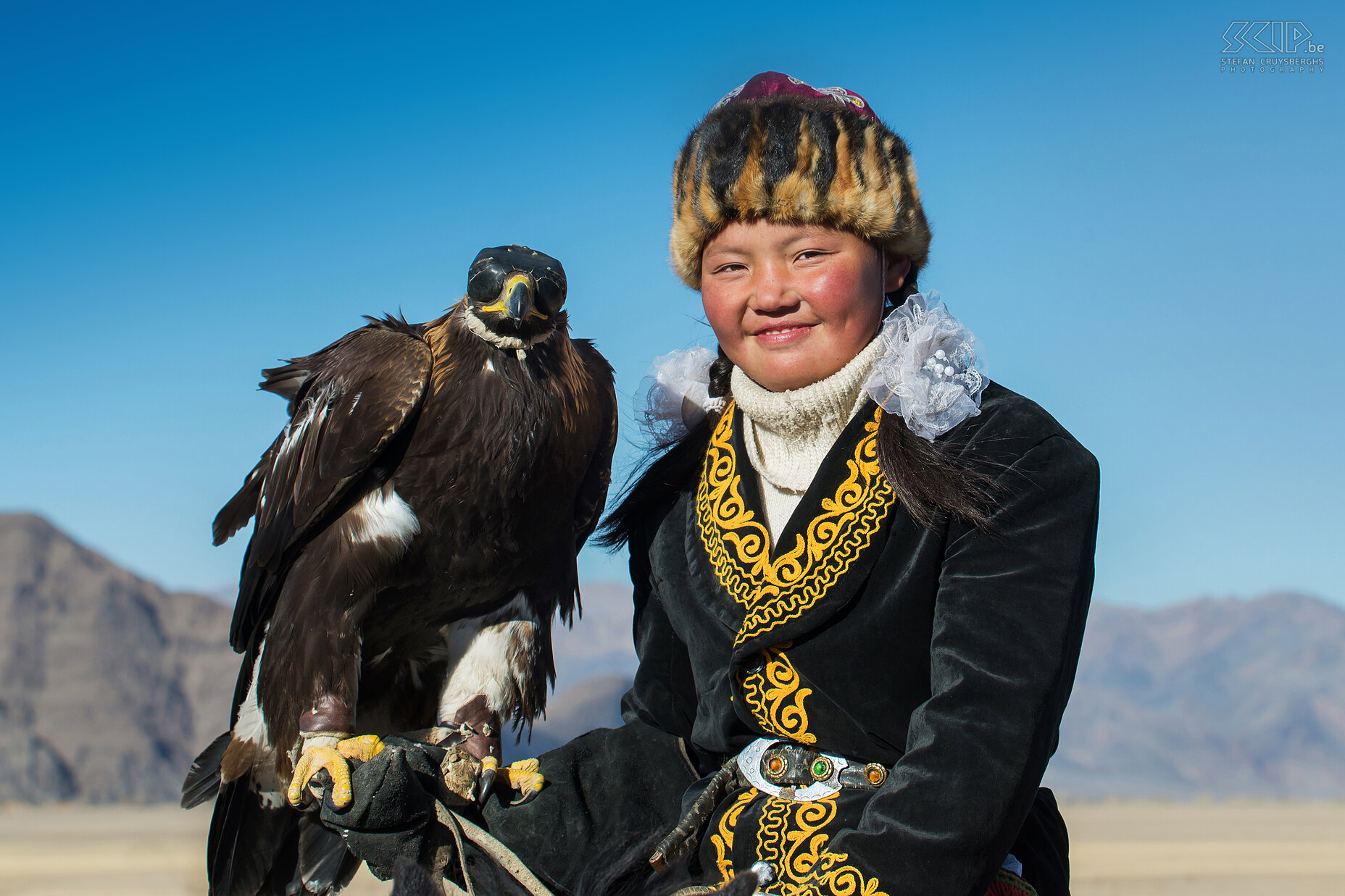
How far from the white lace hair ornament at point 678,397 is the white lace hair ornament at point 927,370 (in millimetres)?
657

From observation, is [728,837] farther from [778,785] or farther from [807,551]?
[807,551]

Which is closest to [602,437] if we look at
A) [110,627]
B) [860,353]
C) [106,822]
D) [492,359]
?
[492,359]

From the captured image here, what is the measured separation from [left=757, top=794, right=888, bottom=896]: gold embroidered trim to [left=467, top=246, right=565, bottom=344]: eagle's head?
1340 millimetres

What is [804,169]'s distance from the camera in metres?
1.93

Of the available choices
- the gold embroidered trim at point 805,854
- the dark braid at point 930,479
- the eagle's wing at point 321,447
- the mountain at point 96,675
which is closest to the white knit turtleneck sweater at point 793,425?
the dark braid at point 930,479

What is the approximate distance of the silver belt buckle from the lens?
185 centimetres

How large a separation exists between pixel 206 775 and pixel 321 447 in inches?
45.8

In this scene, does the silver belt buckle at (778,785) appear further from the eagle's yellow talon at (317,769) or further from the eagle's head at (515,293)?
the eagle's head at (515,293)

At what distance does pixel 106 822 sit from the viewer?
1381 centimetres

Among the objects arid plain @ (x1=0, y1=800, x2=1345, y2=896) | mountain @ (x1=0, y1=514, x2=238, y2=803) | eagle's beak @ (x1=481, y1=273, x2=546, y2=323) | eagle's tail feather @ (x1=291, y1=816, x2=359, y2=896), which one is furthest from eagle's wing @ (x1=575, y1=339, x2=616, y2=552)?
mountain @ (x1=0, y1=514, x2=238, y2=803)

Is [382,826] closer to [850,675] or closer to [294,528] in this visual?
[294,528]

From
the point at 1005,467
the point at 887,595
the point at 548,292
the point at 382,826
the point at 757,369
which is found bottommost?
the point at 382,826

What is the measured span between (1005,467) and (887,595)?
31 centimetres

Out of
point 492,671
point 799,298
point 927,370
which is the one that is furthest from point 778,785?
point 492,671
